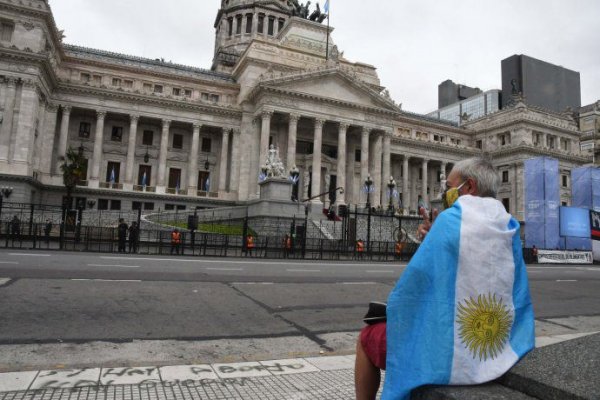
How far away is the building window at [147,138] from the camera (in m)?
47.3

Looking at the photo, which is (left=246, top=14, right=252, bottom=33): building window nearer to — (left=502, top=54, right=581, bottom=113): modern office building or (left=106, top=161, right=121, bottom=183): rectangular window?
(left=106, top=161, right=121, bottom=183): rectangular window

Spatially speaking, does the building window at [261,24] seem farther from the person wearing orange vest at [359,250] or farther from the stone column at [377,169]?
the person wearing orange vest at [359,250]

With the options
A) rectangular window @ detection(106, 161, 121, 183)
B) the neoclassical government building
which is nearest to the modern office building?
the neoclassical government building

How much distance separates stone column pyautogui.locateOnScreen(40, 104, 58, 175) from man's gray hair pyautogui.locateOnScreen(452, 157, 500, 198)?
4539 cm

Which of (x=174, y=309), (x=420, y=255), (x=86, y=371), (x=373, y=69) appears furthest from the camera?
(x=373, y=69)

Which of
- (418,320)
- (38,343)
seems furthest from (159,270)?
(418,320)

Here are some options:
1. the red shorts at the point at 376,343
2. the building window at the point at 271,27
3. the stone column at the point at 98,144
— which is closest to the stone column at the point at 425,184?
the building window at the point at 271,27

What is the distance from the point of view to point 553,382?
6.63ft

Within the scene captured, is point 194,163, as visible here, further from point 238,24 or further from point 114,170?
point 238,24

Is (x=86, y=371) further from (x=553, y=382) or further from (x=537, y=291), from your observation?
(x=537, y=291)

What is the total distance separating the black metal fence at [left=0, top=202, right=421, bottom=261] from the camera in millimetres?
21083

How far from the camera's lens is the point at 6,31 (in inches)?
1437

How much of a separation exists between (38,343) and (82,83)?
146 feet

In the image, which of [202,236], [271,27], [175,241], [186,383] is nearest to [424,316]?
[186,383]
